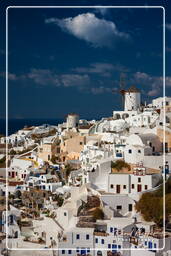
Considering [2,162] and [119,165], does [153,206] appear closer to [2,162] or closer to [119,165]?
[119,165]

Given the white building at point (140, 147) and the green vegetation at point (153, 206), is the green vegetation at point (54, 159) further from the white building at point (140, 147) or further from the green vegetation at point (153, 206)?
the green vegetation at point (153, 206)

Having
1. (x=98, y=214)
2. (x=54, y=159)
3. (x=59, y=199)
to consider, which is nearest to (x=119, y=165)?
(x=59, y=199)

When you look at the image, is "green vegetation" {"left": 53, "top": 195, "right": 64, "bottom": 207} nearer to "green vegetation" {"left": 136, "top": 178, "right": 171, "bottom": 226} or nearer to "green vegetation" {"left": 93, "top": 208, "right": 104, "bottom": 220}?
"green vegetation" {"left": 93, "top": 208, "right": 104, "bottom": 220}

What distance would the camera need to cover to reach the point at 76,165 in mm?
8570

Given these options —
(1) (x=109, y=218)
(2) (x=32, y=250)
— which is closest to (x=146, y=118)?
(1) (x=109, y=218)

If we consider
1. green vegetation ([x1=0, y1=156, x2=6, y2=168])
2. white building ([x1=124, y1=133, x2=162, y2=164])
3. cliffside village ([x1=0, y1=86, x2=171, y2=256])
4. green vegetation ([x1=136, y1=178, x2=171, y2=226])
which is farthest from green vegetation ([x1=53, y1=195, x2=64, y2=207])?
green vegetation ([x1=0, y1=156, x2=6, y2=168])

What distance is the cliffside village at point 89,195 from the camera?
5.38 meters

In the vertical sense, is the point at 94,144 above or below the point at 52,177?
above

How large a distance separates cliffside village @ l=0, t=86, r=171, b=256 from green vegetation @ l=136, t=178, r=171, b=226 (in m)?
0.03

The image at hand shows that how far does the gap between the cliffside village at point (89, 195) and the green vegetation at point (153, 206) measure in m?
0.03

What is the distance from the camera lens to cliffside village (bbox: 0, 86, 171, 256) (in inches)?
212

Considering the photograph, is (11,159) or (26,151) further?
(26,151)

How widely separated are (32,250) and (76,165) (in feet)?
10.3

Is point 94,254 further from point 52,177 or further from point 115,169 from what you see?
point 52,177
